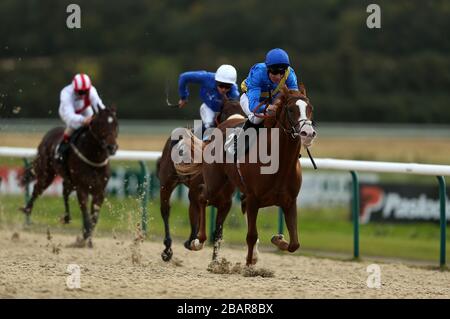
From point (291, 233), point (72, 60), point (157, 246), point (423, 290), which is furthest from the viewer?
point (72, 60)

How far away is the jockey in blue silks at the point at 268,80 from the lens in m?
7.84

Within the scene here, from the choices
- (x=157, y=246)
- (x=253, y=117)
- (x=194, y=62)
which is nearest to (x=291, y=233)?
(x=253, y=117)

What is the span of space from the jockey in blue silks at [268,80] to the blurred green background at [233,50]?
827 inches

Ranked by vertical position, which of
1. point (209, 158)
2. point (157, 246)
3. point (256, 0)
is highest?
point (256, 0)

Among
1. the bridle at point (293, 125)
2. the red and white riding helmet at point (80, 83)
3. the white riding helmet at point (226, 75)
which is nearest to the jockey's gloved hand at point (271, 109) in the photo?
the bridle at point (293, 125)

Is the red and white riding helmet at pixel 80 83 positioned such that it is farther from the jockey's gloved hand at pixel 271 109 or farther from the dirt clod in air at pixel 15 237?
the jockey's gloved hand at pixel 271 109

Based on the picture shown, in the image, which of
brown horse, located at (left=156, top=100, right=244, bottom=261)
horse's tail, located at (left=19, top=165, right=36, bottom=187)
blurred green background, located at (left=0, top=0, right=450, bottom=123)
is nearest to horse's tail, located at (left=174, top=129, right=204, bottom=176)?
brown horse, located at (left=156, top=100, right=244, bottom=261)

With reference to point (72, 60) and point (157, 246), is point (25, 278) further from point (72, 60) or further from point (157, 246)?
point (72, 60)

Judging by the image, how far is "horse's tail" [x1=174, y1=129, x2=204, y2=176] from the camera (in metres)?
9.05

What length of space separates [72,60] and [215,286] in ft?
89.2

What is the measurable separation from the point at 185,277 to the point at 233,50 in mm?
28345

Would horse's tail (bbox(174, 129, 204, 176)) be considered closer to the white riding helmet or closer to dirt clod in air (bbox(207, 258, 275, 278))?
the white riding helmet

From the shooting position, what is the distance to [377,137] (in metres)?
29.0

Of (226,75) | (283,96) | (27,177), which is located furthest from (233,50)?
(283,96)
